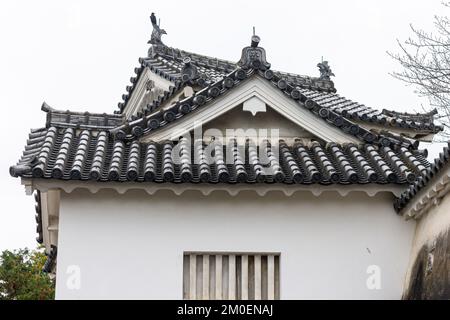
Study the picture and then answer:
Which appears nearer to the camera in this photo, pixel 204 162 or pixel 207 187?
pixel 207 187

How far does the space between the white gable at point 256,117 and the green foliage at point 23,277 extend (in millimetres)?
19861

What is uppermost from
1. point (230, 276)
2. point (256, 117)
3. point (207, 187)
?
point (256, 117)

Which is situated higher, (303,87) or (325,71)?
(325,71)

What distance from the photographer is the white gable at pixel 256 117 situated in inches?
446

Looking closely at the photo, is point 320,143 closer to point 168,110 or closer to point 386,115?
point 168,110

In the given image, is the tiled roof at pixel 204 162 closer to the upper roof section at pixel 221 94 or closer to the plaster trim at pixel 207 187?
the plaster trim at pixel 207 187

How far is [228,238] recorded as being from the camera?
10.9 meters

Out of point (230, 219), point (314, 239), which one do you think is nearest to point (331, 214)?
point (314, 239)

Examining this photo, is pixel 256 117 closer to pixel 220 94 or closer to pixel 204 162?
pixel 220 94

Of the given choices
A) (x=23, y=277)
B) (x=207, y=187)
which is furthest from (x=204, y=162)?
(x=23, y=277)

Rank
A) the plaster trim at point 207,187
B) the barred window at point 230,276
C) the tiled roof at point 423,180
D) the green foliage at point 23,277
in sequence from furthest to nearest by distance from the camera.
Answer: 1. the green foliage at point 23,277
2. the barred window at point 230,276
3. the plaster trim at point 207,187
4. the tiled roof at point 423,180

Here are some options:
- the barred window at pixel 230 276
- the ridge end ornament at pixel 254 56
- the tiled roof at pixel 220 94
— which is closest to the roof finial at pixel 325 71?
the ridge end ornament at pixel 254 56

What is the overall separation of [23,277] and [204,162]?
75.5 feet

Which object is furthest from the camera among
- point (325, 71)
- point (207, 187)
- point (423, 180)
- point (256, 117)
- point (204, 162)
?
point (325, 71)
